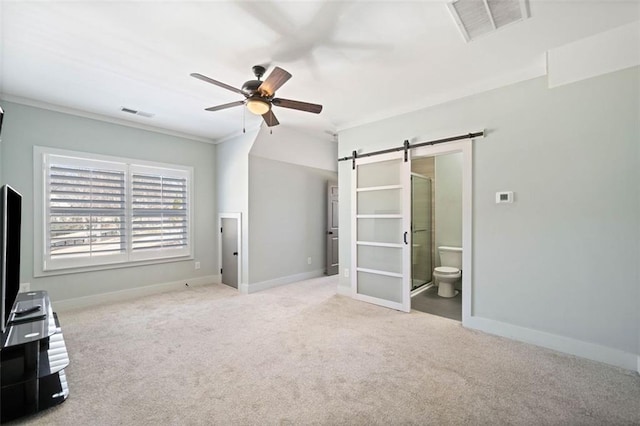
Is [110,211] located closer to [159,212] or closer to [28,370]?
[159,212]

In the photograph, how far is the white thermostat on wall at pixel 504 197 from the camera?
2.89m

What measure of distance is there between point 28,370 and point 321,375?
198cm

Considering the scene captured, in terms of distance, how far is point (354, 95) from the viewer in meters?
3.41

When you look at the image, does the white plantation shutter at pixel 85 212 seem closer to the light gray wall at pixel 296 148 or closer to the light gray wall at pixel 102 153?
the light gray wall at pixel 102 153

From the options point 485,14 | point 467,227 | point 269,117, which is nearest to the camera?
point 485,14

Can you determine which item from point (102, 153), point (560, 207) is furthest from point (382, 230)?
point (102, 153)

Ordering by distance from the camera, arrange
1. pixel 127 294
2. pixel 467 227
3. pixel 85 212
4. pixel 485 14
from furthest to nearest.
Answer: pixel 127 294 → pixel 85 212 → pixel 467 227 → pixel 485 14

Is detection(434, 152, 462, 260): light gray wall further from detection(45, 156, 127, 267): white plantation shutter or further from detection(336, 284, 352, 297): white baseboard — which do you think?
detection(45, 156, 127, 267): white plantation shutter

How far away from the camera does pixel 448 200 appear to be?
4859 mm

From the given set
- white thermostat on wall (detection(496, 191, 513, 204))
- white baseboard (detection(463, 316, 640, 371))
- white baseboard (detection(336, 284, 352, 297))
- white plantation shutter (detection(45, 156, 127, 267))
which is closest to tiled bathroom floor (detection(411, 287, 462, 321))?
white baseboard (detection(463, 316, 640, 371))

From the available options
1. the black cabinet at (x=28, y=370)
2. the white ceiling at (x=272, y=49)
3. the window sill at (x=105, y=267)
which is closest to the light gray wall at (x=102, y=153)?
the window sill at (x=105, y=267)

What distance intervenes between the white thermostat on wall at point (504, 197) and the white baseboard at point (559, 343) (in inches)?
50.2

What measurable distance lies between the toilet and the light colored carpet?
3.28 ft

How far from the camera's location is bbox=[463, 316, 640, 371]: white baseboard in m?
2.33
